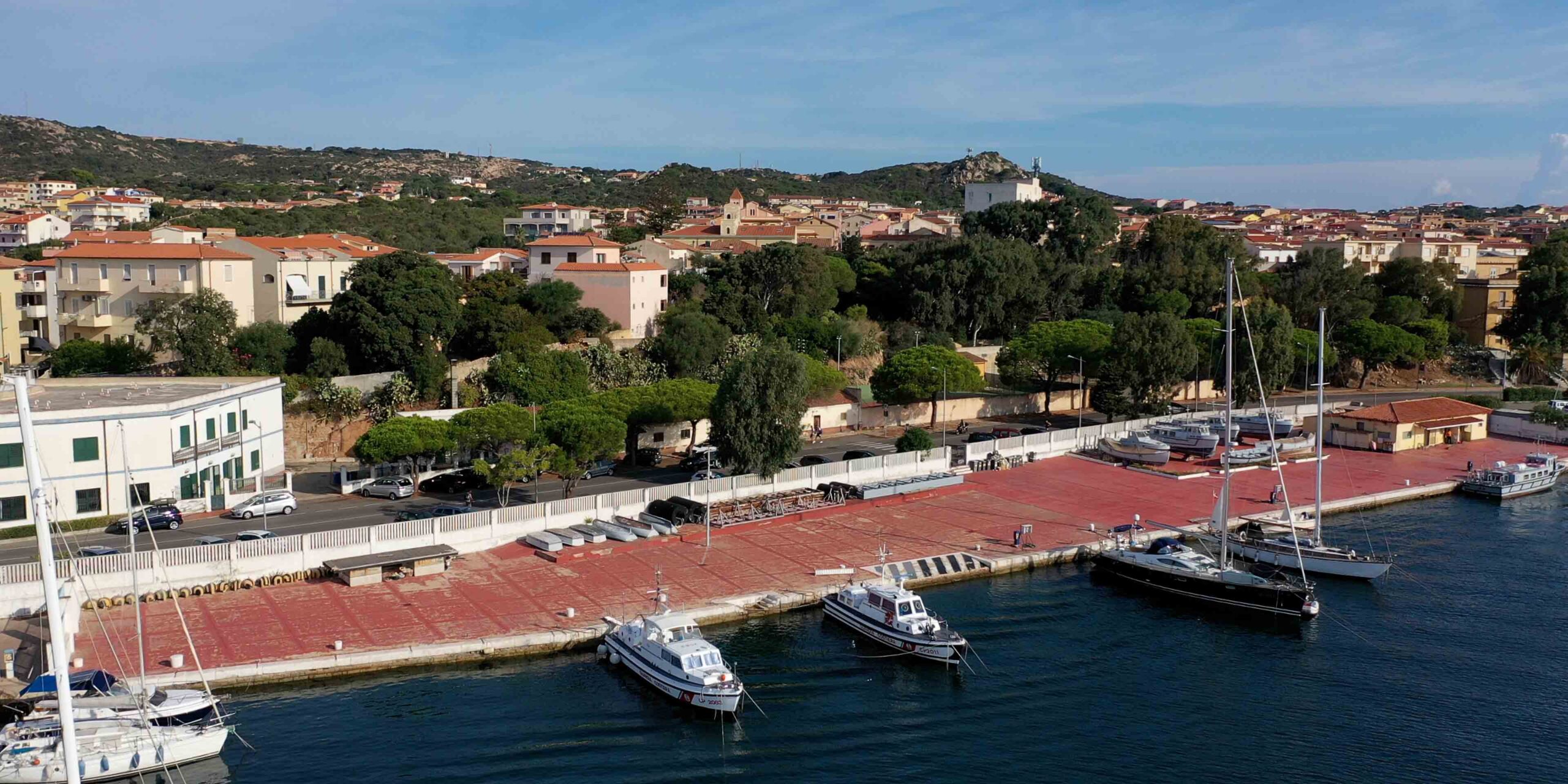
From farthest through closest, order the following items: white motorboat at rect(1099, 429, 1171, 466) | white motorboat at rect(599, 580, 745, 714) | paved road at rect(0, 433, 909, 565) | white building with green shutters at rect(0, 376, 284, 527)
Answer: white motorboat at rect(1099, 429, 1171, 466)
white building with green shutters at rect(0, 376, 284, 527)
paved road at rect(0, 433, 909, 565)
white motorboat at rect(599, 580, 745, 714)

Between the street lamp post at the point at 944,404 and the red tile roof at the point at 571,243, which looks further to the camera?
the red tile roof at the point at 571,243

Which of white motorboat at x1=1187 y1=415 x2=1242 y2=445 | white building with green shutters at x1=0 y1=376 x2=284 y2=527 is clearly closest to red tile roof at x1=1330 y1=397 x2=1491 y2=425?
white motorboat at x1=1187 y1=415 x2=1242 y2=445

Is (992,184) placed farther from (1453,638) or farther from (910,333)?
(1453,638)

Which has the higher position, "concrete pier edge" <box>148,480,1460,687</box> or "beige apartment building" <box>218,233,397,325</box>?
"beige apartment building" <box>218,233,397,325</box>

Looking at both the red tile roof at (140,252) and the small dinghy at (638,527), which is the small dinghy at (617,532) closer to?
the small dinghy at (638,527)

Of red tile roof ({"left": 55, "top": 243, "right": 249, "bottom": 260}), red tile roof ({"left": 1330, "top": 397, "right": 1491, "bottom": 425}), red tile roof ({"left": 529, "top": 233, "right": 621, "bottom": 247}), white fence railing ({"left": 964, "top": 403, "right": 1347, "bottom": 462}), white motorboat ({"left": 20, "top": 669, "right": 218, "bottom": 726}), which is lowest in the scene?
white motorboat ({"left": 20, "top": 669, "right": 218, "bottom": 726})

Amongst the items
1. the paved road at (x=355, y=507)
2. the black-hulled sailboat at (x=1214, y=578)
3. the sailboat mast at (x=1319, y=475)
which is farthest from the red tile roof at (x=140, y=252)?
the sailboat mast at (x=1319, y=475)

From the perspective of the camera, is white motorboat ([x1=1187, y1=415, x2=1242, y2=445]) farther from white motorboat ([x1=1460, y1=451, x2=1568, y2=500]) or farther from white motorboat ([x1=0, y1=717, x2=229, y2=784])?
white motorboat ([x1=0, y1=717, x2=229, y2=784])
